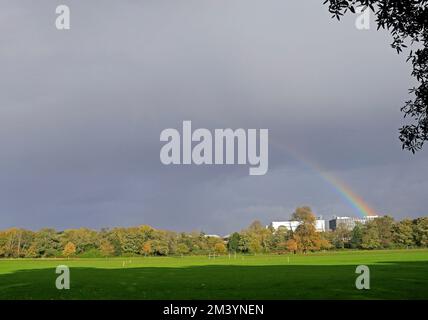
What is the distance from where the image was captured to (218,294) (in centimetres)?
3241

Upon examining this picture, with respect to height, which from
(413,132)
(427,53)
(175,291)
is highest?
(427,53)
